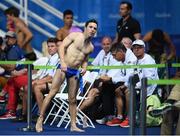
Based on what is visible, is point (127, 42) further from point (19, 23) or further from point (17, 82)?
point (19, 23)

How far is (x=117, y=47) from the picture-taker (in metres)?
16.2

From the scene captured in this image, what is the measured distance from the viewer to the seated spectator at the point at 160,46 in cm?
1612

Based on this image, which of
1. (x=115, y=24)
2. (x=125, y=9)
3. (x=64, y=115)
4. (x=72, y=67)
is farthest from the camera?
(x=115, y=24)

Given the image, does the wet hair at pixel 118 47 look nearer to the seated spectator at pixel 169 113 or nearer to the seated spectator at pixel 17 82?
the seated spectator at pixel 17 82

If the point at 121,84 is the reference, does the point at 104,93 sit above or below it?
below

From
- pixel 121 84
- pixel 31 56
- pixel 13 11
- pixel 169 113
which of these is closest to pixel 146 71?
pixel 121 84

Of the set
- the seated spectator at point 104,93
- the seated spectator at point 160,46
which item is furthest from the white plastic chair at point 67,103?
the seated spectator at point 160,46

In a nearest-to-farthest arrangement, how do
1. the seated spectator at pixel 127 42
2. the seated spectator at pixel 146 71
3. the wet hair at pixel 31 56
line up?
1. the seated spectator at pixel 146 71
2. the seated spectator at pixel 127 42
3. the wet hair at pixel 31 56

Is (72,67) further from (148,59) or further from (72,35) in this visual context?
(148,59)

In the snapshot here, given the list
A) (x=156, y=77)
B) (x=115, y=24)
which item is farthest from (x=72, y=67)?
(x=115, y=24)

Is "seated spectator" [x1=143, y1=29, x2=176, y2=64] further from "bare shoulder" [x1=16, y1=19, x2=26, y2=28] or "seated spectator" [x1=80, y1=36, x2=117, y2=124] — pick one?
"bare shoulder" [x1=16, y1=19, x2=26, y2=28]

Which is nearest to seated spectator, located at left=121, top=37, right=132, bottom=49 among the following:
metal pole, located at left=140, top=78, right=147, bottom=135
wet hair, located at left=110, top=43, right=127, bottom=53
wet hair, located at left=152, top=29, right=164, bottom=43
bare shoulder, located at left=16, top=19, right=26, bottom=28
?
wet hair, located at left=110, top=43, right=127, bottom=53

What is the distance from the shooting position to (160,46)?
53.4 ft

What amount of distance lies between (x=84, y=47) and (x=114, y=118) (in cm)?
192
